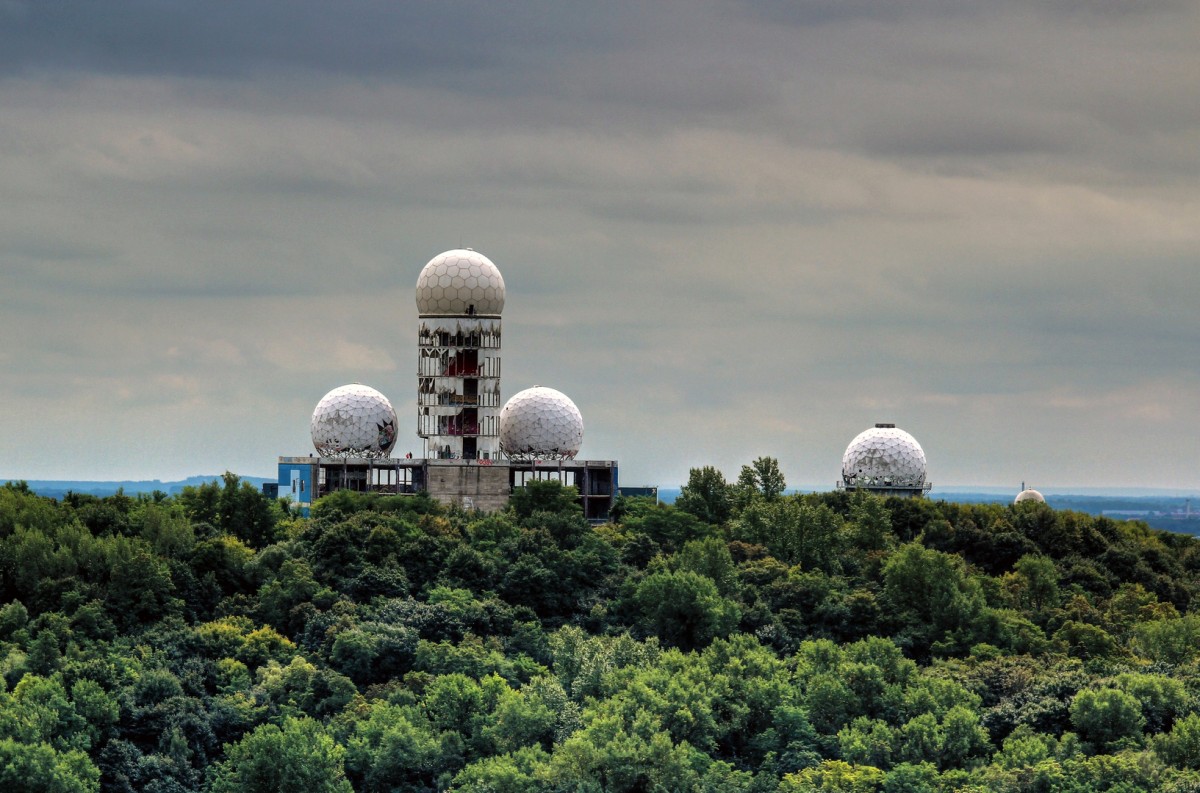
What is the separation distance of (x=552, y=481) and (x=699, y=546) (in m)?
20.4

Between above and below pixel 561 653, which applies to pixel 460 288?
above

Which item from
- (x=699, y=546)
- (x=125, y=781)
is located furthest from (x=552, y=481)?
(x=125, y=781)

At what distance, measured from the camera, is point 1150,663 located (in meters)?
108

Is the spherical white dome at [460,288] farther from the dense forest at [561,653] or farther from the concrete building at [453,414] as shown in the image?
the dense forest at [561,653]

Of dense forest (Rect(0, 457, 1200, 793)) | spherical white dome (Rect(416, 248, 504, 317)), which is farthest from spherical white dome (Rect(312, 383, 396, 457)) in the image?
dense forest (Rect(0, 457, 1200, 793))

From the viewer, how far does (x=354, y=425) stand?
479 ft

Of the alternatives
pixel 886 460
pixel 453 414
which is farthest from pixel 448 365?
pixel 886 460

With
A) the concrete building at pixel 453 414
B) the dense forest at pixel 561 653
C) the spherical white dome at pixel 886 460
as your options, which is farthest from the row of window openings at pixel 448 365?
the spherical white dome at pixel 886 460

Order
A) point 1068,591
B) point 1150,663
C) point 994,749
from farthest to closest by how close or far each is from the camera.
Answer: point 1068,591 → point 1150,663 → point 994,749

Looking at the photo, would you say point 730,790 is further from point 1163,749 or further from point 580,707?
point 1163,749

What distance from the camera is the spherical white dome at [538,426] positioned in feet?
480

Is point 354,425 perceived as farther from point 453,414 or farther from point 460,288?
point 460,288

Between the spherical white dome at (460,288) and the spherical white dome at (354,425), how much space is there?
7.98m

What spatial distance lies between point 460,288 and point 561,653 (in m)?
46.5
